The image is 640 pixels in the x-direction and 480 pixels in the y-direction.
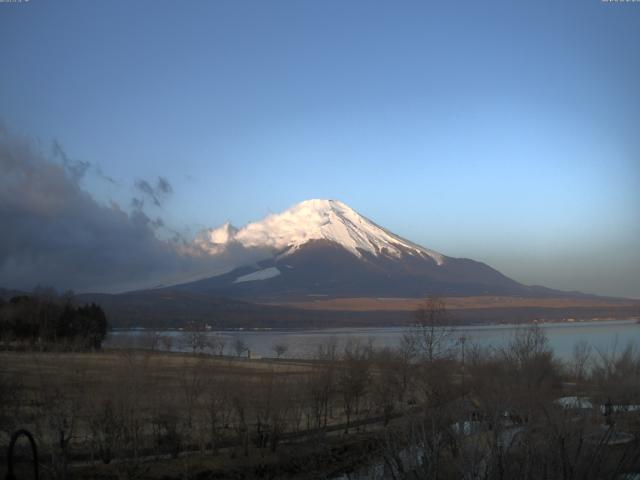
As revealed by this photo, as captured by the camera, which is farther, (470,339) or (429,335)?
(470,339)

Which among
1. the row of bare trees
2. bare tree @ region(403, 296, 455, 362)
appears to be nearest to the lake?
bare tree @ region(403, 296, 455, 362)

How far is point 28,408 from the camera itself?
25.8 metres

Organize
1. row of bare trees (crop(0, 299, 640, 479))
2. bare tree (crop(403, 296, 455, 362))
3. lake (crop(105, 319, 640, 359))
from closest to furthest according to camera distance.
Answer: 1. row of bare trees (crop(0, 299, 640, 479))
2. bare tree (crop(403, 296, 455, 362))
3. lake (crop(105, 319, 640, 359))

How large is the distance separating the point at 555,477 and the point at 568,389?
78.6 feet

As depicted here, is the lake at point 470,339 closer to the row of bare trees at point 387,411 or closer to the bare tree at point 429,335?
the bare tree at point 429,335

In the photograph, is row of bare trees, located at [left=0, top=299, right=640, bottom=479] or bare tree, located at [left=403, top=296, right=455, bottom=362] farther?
bare tree, located at [left=403, top=296, right=455, bottom=362]

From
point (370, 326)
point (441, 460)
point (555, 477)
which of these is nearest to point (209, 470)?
point (441, 460)

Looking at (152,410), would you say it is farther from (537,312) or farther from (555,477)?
(537,312)

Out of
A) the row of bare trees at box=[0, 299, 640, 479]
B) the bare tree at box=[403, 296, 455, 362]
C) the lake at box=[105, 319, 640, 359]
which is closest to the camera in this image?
the row of bare trees at box=[0, 299, 640, 479]

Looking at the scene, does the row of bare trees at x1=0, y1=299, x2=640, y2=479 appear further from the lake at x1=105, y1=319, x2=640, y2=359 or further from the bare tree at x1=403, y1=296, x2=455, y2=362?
the lake at x1=105, y1=319, x2=640, y2=359

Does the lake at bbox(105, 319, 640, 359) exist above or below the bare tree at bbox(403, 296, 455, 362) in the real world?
below

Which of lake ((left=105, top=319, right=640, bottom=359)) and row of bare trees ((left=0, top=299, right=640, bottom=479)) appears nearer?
row of bare trees ((left=0, top=299, right=640, bottom=479))

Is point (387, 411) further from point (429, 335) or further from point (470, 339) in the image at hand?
point (470, 339)

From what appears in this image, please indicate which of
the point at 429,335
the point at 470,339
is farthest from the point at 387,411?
the point at 470,339
